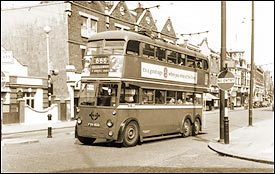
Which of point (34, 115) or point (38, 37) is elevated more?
point (38, 37)

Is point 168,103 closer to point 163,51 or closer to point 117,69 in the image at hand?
point 163,51

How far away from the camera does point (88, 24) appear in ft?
119

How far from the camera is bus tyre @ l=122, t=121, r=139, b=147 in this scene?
13.7 m

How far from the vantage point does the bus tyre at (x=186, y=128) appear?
17900mm

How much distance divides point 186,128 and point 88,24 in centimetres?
2094

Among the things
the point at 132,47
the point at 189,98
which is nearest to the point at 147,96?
the point at 132,47

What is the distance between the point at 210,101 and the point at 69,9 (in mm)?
33176

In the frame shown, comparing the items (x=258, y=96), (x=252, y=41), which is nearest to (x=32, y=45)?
(x=252, y=41)

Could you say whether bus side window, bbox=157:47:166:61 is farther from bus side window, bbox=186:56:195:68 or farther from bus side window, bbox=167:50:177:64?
bus side window, bbox=186:56:195:68

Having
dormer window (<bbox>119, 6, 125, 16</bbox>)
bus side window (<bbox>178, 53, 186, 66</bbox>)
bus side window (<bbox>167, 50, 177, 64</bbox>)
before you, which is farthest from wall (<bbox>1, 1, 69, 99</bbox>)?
bus side window (<bbox>167, 50, 177, 64</bbox>)

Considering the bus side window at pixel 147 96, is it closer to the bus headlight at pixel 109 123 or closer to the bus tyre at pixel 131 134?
the bus tyre at pixel 131 134

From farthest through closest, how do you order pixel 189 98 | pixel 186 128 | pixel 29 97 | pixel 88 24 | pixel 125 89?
1. pixel 88 24
2. pixel 29 97
3. pixel 189 98
4. pixel 186 128
5. pixel 125 89

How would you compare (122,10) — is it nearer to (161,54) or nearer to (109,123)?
(161,54)

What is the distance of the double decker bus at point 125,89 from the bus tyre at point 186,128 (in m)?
1.34
